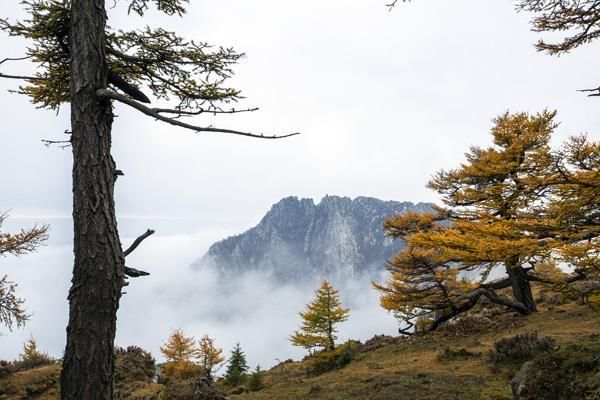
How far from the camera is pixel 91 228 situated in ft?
11.5

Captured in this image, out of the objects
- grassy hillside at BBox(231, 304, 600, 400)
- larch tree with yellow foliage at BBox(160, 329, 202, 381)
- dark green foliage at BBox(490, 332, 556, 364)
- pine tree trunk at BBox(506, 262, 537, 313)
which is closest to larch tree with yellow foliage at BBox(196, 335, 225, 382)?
larch tree with yellow foliage at BBox(160, 329, 202, 381)

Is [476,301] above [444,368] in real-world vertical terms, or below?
above

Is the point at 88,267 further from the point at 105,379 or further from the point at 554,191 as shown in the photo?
the point at 554,191

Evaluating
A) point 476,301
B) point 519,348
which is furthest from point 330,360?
point 519,348

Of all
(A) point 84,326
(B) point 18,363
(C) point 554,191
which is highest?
(C) point 554,191

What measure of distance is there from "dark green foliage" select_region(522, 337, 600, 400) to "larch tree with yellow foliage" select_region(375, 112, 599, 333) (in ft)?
5.01

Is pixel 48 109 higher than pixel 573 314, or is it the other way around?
pixel 48 109

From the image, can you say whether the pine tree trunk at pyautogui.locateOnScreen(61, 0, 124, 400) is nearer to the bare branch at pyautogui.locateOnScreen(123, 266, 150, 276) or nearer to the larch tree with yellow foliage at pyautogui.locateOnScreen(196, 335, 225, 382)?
the bare branch at pyautogui.locateOnScreen(123, 266, 150, 276)

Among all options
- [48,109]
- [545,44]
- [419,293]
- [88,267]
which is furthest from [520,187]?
[419,293]

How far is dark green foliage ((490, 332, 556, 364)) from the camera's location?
1140 centimetres

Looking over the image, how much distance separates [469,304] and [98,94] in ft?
67.3

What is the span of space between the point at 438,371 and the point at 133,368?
13279 millimetres

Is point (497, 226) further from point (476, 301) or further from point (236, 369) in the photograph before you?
point (236, 369)

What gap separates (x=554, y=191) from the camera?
235 inches
